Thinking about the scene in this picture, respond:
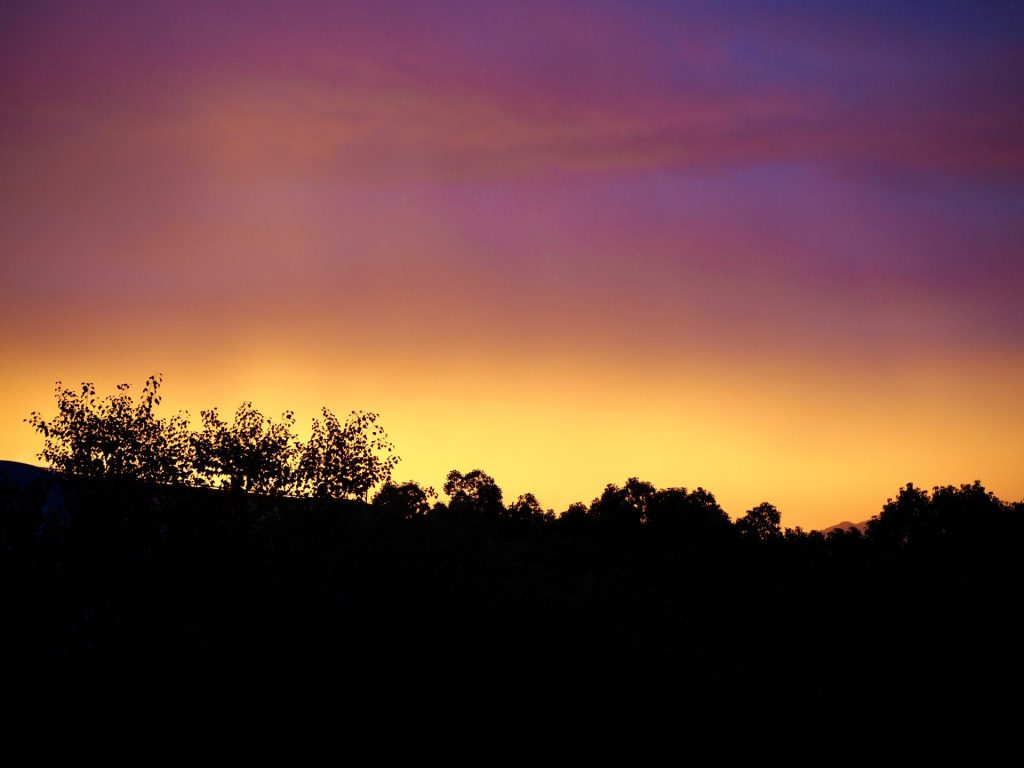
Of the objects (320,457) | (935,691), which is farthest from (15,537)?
(935,691)

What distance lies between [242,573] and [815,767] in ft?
69.9

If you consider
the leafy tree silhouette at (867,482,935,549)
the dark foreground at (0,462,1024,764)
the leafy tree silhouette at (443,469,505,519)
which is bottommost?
the dark foreground at (0,462,1024,764)

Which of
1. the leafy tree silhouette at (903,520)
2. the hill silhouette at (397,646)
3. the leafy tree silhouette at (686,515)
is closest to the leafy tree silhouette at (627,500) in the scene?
the leafy tree silhouette at (686,515)

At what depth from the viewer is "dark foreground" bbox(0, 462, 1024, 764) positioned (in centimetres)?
2609

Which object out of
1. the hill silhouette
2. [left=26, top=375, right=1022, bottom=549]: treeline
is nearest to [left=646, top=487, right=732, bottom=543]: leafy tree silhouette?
[left=26, top=375, right=1022, bottom=549]: treeline

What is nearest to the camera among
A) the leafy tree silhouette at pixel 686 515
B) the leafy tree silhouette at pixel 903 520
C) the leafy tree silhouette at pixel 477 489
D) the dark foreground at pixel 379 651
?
the dark foreground at pixel 379 651

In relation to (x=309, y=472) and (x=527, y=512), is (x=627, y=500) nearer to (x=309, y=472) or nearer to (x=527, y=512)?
(x=527, y=512)

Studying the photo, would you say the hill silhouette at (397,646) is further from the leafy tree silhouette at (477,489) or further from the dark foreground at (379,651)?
the leafy tree silhouette at (477,489)

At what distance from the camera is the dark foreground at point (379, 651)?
26.1m

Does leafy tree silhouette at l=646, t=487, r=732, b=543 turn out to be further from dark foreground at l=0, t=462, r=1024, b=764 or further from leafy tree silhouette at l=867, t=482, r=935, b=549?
dark foreground at l=0, t=462, r=1024, b=764

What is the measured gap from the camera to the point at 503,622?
107ft

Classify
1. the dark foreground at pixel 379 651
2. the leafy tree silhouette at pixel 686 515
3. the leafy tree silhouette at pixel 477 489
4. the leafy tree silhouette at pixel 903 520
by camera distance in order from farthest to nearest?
1. the leafy tree silhouette at pixel 477 489
2. the leafy tree silhouette at pixel 686 515
3. the leafy tree silhouette at pixel 903 520
4. the dark foreground at pixel 379 651

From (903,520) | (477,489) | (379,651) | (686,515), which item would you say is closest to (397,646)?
(379,651)

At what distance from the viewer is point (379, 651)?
29.6 meters
